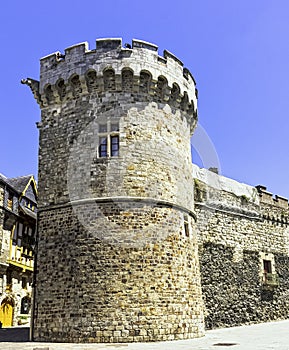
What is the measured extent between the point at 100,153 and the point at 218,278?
309 inches

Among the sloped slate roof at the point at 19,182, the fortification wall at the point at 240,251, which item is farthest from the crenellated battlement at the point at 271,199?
the sloped slate roof at the point at 19,182

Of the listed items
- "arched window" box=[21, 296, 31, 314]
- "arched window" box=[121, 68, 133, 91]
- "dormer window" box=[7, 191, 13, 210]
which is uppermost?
"arched window" box=[121, 68, 133, 91]

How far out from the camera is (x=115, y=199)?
1255cm

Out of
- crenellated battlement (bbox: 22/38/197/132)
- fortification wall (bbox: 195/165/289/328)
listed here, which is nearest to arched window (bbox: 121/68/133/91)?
crenellated battlement (bbox: 22/38/197/132)

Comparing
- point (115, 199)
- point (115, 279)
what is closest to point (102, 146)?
point (115, 199)

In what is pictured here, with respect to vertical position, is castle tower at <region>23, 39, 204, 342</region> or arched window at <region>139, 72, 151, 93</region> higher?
arched window at <region>139, 72, 151, 93</region>

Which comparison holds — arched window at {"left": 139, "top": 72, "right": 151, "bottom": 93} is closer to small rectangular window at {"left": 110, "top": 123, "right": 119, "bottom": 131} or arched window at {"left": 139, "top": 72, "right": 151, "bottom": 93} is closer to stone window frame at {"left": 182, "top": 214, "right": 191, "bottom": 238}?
small rectangular window at {"left": 110, "top": 123, "right": 119, "bottom": 131}

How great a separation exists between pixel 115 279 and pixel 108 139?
454 centimetres

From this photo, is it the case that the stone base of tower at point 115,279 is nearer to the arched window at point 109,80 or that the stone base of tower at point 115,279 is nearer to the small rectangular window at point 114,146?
the small rectangular window at point 114,146

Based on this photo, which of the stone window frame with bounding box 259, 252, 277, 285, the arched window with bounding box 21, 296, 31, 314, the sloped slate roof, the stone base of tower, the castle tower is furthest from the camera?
the sloped slate roof

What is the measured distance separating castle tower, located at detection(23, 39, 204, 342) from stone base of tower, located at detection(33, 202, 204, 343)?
3cm

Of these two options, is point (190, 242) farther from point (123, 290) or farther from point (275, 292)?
point (275, 292)

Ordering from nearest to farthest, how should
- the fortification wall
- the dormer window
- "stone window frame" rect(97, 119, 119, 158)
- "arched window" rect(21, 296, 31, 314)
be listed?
1. "stone window frame" rect(97, 119, 119, 158)
2. the fortification wall
3. the dormer window
4. "arched window" rect(21, 296, 31, 314)

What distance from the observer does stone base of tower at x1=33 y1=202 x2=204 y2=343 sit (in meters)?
11.5
